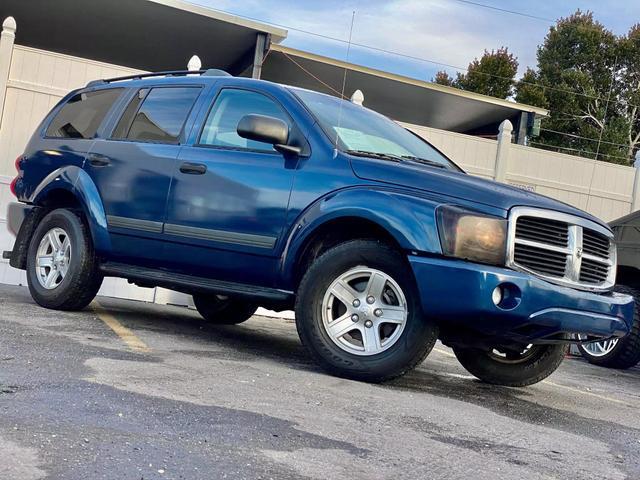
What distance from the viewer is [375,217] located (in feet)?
15.9

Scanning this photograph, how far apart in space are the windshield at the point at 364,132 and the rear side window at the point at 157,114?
863mm

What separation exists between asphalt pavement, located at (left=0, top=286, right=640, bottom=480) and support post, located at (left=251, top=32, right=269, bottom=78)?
36.7 feet

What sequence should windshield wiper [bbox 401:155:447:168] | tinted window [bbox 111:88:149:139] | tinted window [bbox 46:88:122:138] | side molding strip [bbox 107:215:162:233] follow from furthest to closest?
tinted window [bbox 46:88:122:138] → tinted window [bbox 111:88:149:139] → side molding strip [bbox 107:215:162:233] → windshield wiper [bbox 401:155:447:168]

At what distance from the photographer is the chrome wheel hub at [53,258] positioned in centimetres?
650

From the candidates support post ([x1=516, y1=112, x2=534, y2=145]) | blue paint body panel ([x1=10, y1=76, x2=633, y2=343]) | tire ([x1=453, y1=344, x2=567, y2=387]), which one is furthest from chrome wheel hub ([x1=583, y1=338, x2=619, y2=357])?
support post ([x1=516, y1=112, x2=534, y2=145])

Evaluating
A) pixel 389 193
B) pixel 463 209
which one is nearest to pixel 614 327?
pixel 463 209

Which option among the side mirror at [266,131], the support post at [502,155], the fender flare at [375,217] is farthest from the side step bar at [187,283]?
the support post at [502,155]

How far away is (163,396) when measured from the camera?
385 cm

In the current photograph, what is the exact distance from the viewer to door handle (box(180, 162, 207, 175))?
563 cm

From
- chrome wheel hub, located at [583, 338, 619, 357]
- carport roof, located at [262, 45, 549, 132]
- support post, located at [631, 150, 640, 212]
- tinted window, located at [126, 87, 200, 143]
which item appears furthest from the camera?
carport roof, located at [262, 45, 549, 132]

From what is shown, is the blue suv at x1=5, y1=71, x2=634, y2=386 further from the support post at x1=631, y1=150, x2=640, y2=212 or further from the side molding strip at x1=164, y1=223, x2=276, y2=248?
the support post at x1=631, y1=150, x2=640, y2=212

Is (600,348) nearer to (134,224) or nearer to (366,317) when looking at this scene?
(366,317)

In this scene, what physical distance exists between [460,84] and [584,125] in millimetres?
6097

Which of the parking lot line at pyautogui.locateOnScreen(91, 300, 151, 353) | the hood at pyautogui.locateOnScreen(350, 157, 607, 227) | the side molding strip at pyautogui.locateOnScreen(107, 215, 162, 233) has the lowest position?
the parking lot line at pyautogui.locateOnScreen(91, 300, 151, 353)
